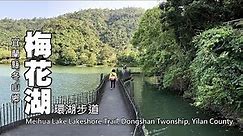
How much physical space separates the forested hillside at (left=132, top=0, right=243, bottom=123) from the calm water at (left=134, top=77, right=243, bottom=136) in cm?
79

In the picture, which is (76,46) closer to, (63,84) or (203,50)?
(63,84)

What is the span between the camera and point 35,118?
452 inches

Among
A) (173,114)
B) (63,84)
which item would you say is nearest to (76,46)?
(63,84)

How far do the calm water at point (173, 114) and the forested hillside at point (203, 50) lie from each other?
0.79 m

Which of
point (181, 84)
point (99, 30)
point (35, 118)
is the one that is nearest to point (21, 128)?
point (35, 118)

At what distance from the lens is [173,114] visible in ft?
63.4

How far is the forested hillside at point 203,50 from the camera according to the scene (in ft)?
39.3

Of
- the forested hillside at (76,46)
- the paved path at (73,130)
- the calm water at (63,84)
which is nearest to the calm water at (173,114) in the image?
the paved path at (73,130)

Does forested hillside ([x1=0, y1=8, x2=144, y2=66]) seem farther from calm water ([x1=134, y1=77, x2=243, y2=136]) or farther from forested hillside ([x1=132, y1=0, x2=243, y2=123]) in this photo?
calm water ([x1=134, y1=77, x2=243, y2=136])

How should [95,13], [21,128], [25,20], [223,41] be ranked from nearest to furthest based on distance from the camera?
1. [21,128]
2. [223,41]
3. [25,20]
4. [95,13]

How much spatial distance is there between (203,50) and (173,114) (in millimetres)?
7254

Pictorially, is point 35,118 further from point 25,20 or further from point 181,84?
point 25,20

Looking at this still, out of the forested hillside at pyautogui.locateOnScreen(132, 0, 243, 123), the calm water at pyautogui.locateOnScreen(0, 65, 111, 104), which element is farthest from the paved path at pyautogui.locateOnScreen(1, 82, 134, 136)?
the calm water at pyautogui.locateOnScreen(0, 65, 111, 104)

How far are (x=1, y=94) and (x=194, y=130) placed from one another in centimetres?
1551
